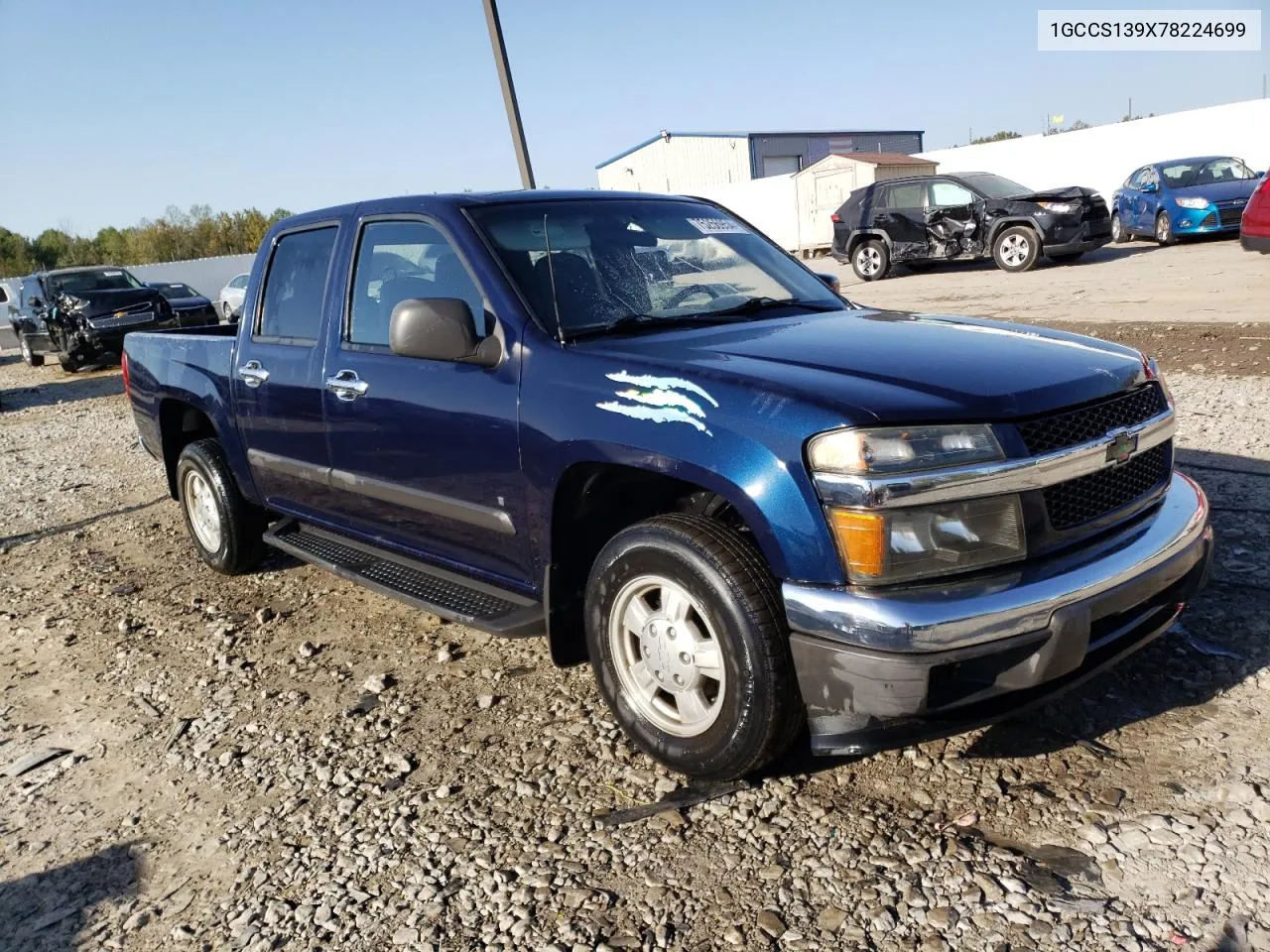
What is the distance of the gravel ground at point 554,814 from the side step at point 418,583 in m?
0.40

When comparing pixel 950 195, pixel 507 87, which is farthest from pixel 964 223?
pixel 507 87

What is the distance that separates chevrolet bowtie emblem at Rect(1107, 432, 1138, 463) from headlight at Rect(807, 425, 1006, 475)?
0.48 meters

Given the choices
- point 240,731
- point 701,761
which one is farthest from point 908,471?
point 240,731

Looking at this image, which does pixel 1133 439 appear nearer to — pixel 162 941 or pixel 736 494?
pixel 736 494

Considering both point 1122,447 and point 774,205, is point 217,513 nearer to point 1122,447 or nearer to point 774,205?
point 1122,447

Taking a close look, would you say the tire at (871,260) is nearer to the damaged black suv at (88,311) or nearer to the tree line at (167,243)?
the damaged black suv at (88,311)

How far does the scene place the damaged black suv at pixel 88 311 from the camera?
17.2 metres

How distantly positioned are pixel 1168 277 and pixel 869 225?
6.00m

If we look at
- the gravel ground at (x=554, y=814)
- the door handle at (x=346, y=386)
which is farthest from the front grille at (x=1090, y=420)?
the door handle at (x=346, y=386)

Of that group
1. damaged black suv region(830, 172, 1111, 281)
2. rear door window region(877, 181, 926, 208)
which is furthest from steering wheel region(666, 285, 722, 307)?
rear door window region(877, 181, 926, 208)

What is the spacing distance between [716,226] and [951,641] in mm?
2341

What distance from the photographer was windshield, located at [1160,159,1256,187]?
18594 millimetres

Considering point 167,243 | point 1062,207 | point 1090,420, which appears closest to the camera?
point 1090,420

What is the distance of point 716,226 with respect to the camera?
428 cm
